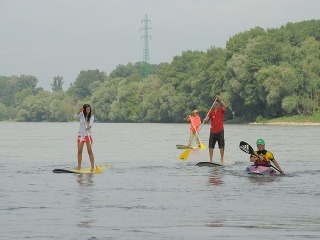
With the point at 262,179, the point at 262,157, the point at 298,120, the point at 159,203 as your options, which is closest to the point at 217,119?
the point at 262,157

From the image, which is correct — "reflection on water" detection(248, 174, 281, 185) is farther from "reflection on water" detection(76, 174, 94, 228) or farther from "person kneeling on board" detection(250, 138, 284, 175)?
"reflection on water" detection(76, 174, 94, 228)

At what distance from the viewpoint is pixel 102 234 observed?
11375 mm

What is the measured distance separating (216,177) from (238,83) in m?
97.4

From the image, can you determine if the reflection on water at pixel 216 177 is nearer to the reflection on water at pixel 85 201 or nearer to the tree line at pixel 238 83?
the reflection on water at pixel 85 201

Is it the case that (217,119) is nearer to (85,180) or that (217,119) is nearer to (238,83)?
(85,180)

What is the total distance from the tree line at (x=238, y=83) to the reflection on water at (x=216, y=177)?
84197mm

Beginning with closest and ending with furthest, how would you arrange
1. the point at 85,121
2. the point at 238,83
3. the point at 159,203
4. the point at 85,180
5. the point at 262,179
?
the point at 159,203 < the point at 85,180 < the point at 262,179 < the point at 85,121 < the point at 238,83

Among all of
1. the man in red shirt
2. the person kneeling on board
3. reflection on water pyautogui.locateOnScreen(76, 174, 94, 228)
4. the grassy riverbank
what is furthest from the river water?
the grassy riverbank

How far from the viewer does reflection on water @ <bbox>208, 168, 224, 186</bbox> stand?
797 inches

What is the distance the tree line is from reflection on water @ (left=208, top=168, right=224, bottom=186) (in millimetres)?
84197

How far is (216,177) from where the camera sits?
21984 millimetres

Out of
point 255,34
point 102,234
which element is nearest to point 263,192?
point 102,234

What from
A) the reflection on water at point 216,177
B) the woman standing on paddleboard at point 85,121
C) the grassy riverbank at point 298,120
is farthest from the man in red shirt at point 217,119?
the grassy riverbank at point 298,120

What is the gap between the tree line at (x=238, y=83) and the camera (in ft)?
362
